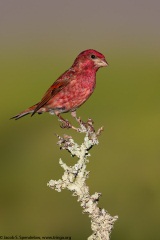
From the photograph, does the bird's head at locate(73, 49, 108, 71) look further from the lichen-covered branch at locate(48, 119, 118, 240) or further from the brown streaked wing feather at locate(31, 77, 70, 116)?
the lichen-covered branch at locate(48, 119, 118, 240)

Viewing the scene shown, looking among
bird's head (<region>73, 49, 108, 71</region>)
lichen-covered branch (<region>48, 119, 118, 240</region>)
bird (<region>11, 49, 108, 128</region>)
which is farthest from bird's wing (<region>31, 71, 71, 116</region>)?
lichen-covered branch (<region>48, 119, 118, 240</region>)

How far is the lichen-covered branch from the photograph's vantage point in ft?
16.6

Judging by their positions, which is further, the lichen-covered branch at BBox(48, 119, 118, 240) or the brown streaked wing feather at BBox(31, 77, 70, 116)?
the brown streaked wing feather at BBox(31, 77, 70, 116)

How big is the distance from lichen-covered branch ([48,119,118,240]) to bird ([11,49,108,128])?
1078 millimetres

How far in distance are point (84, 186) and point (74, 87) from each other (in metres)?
1.80

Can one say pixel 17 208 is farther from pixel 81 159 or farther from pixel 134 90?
pixel 134 90

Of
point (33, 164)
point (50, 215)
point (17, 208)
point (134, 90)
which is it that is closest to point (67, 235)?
point (50, 215)

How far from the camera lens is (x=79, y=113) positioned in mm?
14188

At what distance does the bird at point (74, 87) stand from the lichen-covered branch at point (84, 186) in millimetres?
1078

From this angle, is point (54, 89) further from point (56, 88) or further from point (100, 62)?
point (100, 62)

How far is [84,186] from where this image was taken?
523cm

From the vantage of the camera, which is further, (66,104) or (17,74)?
(17,74)

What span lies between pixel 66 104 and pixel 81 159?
1.59 meters

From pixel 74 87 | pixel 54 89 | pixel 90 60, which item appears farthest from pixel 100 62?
pixel 54 89
